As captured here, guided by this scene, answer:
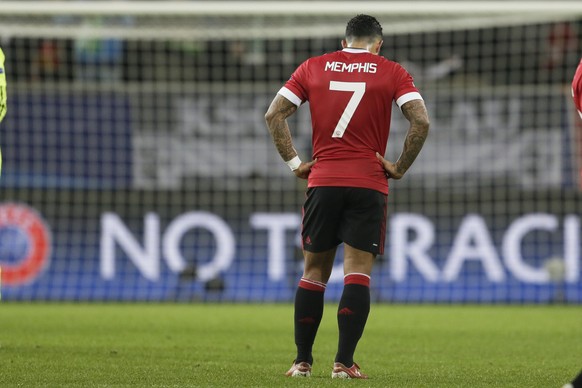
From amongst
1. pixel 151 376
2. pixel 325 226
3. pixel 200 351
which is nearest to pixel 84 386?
pixel 151 376

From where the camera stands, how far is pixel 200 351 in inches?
296

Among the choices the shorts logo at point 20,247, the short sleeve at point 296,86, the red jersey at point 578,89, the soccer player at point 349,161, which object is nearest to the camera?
the red jersey at point 578,89

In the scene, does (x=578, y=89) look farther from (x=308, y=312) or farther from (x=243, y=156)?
(x=243, y=156)

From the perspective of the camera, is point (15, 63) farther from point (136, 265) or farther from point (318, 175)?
point (318, 175)

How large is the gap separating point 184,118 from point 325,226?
32.6 feet

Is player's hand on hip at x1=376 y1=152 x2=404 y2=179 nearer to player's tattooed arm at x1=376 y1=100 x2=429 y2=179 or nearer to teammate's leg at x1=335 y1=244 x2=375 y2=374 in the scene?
player's tattooed arm at x1=376 y1=100 x2=429 y2=179

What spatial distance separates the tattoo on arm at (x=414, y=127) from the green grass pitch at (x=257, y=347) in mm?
1098

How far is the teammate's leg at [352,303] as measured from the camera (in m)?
5.86

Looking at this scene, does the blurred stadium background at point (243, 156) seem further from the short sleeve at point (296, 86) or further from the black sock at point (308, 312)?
the black sock at point (308, 312)

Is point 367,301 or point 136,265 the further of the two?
point 136,265

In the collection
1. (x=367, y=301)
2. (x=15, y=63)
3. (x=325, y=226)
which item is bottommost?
(x=367, y=301)

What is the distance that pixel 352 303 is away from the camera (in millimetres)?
5914

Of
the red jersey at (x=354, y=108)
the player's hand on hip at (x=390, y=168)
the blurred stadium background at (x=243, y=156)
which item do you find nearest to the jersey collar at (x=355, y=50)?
the red jersey at (x=354, y=108)

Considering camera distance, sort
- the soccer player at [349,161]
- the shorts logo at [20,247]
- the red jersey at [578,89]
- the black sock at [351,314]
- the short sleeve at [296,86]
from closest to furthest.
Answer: the red jersey at [578,89]
the black sock at [351,314]
the soccer player at [349,161]
the short sleeve at [296,86]
the shorts logo at [20,247]
